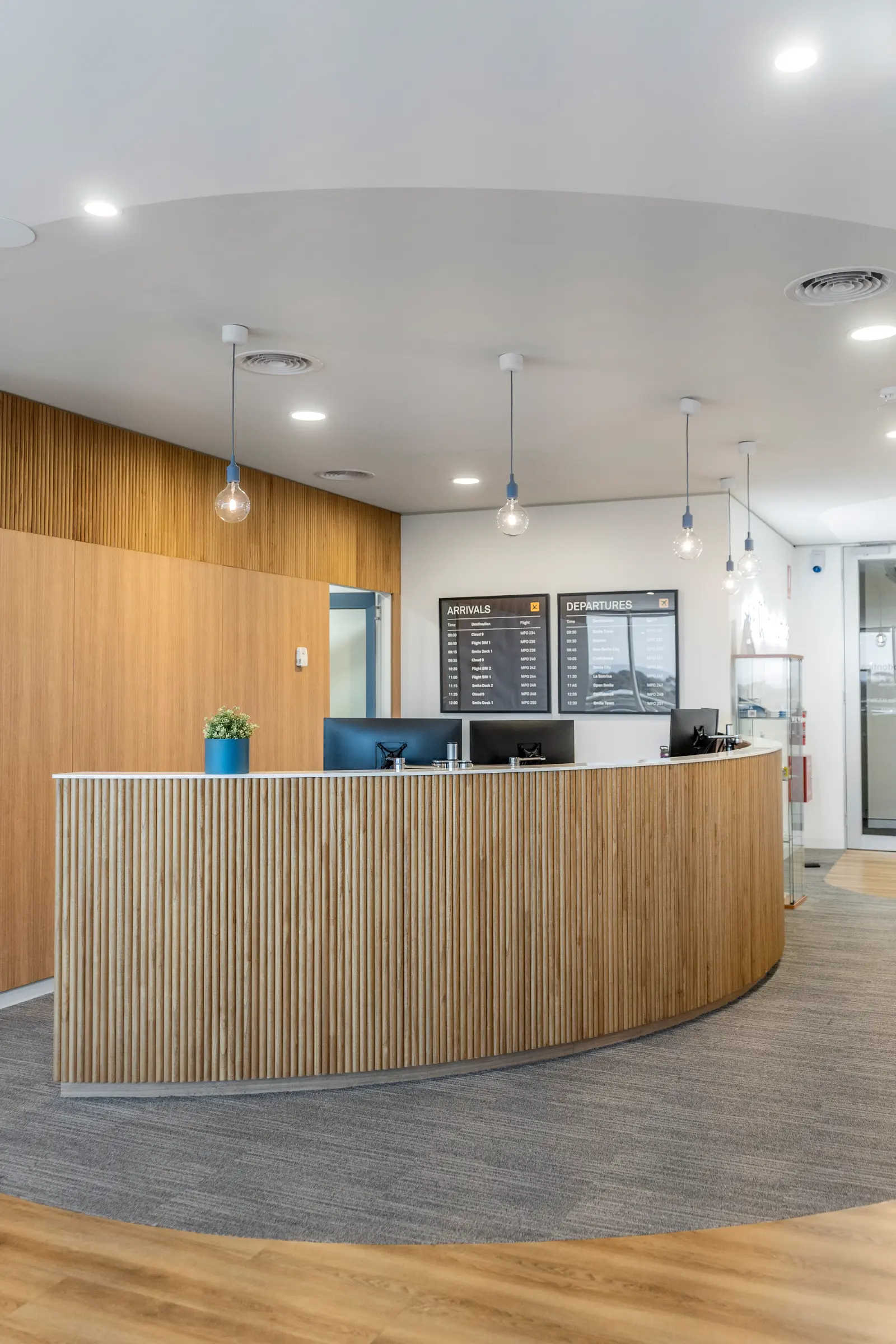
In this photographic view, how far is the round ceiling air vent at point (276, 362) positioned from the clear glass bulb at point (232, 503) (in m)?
0.56

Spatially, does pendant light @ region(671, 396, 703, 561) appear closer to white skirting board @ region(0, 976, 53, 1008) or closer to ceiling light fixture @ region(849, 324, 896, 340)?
ceiling light fixture @ region(849, 324, 896, 340)

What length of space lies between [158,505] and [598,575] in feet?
11.0

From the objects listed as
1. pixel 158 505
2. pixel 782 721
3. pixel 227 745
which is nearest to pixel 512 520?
pixel 227 745

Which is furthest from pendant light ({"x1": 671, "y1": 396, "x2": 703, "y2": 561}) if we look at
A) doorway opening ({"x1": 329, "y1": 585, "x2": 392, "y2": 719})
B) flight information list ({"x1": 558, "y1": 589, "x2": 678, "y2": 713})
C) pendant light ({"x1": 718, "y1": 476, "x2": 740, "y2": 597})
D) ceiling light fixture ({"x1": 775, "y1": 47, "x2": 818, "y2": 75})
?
doorway opening ({"x1": 329, "y1": 585, "x2": 392, "y2": 719})

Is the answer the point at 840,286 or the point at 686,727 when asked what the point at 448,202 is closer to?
the point at 840,286

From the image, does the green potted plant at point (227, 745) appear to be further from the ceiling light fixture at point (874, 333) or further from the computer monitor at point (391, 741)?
the ceiling light fixture at point (874, 333)

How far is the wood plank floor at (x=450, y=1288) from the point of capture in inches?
94.9

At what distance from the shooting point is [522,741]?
523cm

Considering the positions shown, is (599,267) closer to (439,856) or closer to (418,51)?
(418,51)

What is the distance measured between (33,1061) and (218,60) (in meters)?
3.66

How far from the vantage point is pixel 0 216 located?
3.17m

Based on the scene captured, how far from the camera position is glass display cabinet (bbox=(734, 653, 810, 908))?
7.52 meters

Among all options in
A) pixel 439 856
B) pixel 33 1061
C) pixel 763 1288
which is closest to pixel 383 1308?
pixel 763 1288

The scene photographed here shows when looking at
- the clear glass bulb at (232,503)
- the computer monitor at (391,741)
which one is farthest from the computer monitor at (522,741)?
the clear glass bulb at (232,503)
